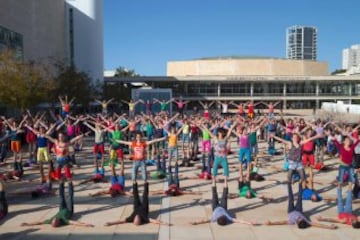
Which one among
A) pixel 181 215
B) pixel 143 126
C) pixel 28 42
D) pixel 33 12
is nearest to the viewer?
pixel 181 215

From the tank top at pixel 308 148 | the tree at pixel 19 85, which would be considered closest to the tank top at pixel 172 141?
the tank top at pixel 308 148

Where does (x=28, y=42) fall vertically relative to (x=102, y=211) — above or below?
above

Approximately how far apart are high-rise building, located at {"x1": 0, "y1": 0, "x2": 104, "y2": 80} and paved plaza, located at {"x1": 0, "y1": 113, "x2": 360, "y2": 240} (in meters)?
31.8

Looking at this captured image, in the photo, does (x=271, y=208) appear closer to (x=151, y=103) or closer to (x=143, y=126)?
(x=143, y=126)

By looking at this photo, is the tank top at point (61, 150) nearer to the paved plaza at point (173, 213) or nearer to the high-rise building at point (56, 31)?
the paved plaza at point (173, 213)

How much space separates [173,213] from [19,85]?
62.5 feet

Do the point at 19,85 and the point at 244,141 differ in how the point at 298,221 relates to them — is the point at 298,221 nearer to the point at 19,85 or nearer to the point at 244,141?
the point at 244,141

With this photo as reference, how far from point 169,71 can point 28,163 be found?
83724mm

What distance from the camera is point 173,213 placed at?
998cm

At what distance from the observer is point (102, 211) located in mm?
10148

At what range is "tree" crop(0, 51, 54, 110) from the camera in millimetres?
25672

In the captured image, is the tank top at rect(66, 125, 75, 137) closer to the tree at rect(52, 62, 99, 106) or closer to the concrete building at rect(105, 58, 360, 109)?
the tree at rect(52, 62, 99, 106)

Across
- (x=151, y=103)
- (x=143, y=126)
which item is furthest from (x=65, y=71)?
(x=143, y=126)

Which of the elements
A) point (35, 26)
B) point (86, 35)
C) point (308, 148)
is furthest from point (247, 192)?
point (86, 35)
